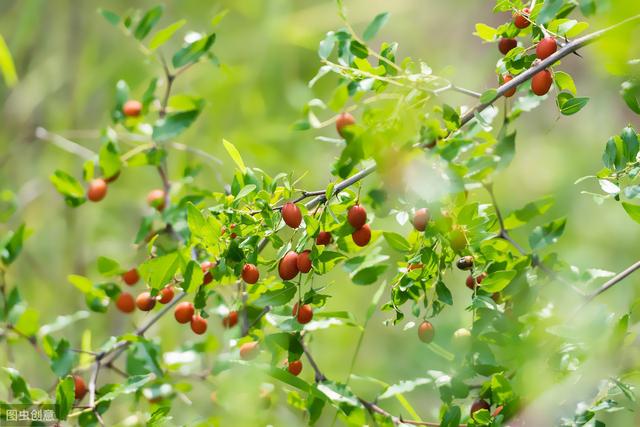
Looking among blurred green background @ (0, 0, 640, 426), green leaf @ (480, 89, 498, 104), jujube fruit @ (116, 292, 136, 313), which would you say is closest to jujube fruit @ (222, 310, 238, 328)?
jujube fruit @ (116, 292, 136, 313)

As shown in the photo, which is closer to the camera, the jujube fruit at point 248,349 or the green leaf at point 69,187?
the jujube fruit at point 248,349

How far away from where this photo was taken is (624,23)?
332mm

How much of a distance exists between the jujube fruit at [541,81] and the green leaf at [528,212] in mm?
97

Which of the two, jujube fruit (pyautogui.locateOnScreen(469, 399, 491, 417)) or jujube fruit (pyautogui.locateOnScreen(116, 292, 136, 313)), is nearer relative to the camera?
jujube fruit (pyautogui.locateOnScreen(469, 399, 491, 417))

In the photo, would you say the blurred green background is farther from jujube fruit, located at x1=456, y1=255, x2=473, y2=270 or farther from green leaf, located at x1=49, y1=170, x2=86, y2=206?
jujube fruit, located at x1=456, y1=255, x2=473, y2=270

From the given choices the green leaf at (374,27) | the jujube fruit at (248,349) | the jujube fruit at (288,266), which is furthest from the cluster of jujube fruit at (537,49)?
the jujube fruit at (248,349)

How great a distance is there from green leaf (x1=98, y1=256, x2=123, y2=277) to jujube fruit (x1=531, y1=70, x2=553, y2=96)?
1.61 feet

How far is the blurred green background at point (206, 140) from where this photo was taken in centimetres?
167

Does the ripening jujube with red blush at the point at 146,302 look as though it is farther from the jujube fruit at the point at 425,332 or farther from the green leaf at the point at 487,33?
the green leaf at the point at 487,33

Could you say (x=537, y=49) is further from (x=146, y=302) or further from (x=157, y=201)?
(x=157, y=201)

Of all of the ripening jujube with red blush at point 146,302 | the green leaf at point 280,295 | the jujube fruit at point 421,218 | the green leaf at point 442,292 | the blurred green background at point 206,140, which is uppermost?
the jujube fruit at point 421,218

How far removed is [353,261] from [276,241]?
0.12 metres

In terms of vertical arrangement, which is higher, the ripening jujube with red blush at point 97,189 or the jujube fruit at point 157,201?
the ripening jujube with red blush at point 97,189

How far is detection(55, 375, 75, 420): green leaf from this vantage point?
28.6 inches
